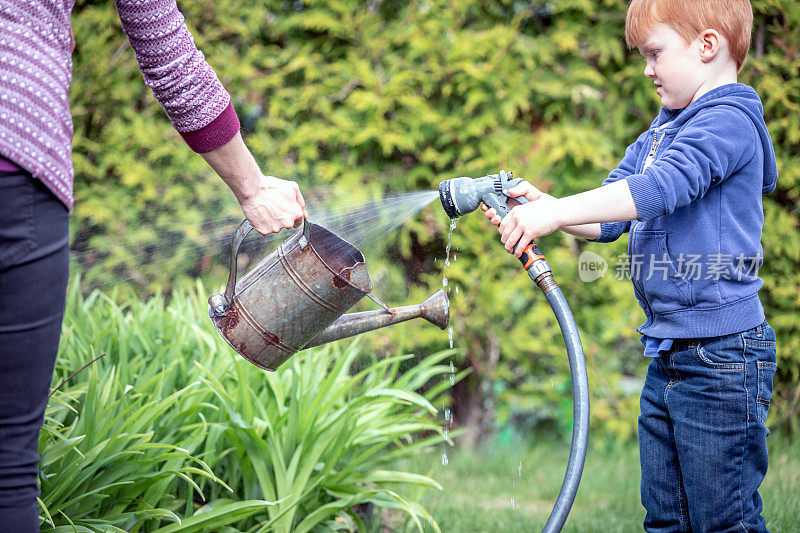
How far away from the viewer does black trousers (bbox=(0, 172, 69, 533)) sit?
105cm

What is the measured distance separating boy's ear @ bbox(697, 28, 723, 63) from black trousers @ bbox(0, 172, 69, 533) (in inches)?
54.4

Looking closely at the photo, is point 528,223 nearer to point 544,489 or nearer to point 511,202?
point 511,202

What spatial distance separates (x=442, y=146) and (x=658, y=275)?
2.17m

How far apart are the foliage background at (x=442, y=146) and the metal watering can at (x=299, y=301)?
1718mm

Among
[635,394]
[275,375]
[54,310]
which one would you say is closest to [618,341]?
[635,394]

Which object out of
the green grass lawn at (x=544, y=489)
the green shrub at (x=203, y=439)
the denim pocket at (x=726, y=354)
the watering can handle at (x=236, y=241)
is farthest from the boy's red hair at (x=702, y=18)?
the green grass lawn at (x=544, y=489)

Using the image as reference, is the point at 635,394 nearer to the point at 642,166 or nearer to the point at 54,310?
the point at 642,166

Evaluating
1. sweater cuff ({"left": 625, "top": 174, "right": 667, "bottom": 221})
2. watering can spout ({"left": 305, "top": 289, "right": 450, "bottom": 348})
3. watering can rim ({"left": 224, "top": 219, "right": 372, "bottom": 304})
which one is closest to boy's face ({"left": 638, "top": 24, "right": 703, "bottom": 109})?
sweater cuff ({"left": 625, "top": 174, "right": 667, "bottom": 221})

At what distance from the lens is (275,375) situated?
2492mm

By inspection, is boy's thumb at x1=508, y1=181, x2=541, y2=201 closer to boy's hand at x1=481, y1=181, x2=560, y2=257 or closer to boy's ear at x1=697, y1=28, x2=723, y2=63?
boy's hand at x1=481, y1=181, x2=560, y2=257

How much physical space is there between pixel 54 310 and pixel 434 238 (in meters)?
2.76

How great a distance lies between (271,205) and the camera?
5.35ft

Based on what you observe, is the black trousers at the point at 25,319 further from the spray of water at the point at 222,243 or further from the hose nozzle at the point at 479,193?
the spray of water at the point at 222,243

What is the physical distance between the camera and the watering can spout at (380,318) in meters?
1.80
